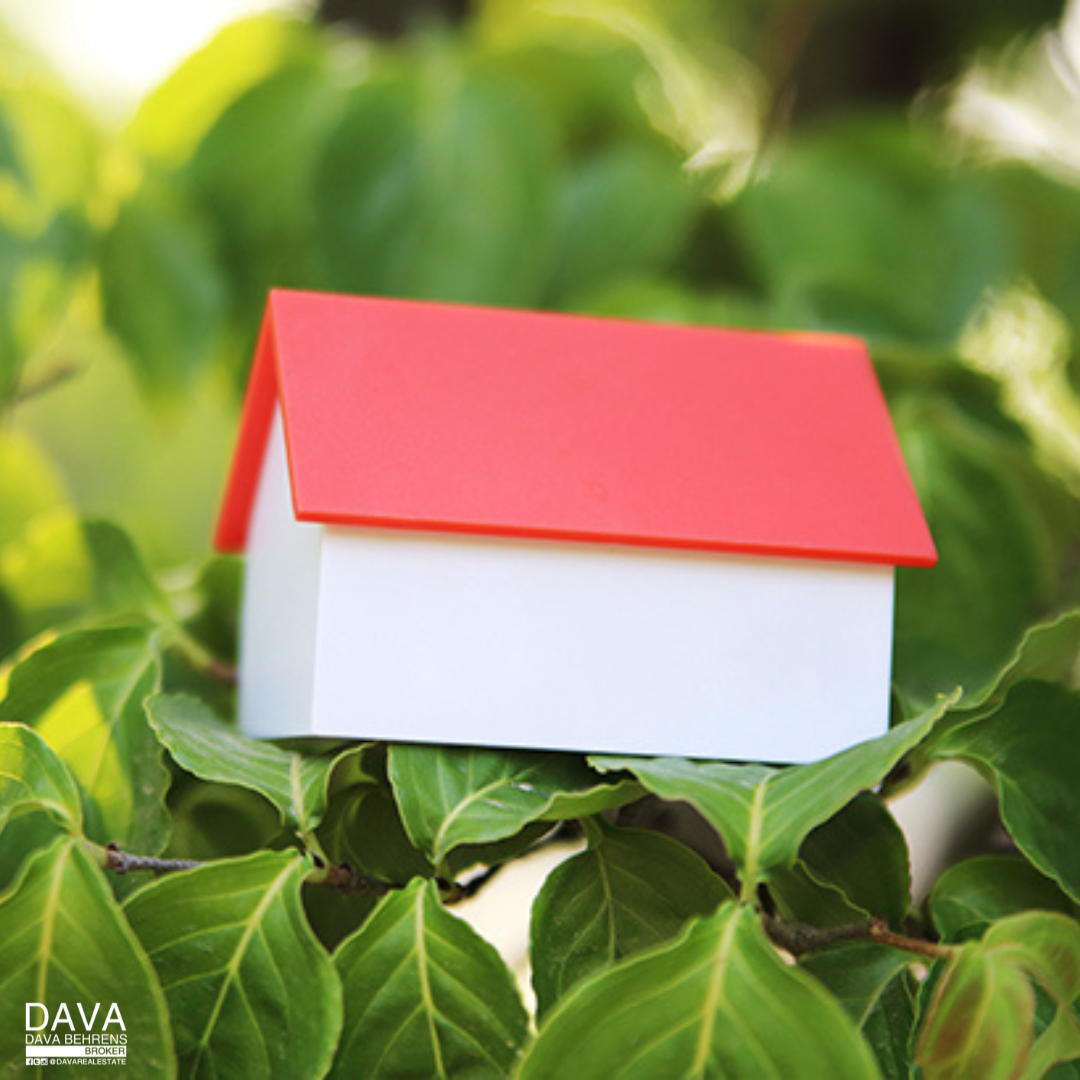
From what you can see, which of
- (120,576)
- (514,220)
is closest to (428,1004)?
(120,576)

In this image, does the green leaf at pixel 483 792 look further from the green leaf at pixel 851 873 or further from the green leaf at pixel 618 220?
the green leaf at pixel 618 220

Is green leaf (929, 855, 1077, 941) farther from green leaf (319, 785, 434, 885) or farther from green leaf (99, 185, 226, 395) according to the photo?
green leaf (99, 185, 226, 395)

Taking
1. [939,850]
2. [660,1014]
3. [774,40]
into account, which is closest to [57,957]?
[660,1014]

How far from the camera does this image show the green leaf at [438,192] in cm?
52

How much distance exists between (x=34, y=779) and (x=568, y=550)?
114 millimetres

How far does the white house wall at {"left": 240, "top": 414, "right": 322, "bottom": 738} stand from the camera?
0.28m

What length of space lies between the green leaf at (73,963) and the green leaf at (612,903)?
0.07m

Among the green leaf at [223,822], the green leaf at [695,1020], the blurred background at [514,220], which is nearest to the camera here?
the green leaf at [695,1020]

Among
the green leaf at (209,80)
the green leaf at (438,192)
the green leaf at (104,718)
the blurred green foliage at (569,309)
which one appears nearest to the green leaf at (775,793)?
the blurred green foliage at (569,309)

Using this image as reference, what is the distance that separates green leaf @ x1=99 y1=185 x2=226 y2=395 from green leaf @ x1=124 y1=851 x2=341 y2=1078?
326 millimetres

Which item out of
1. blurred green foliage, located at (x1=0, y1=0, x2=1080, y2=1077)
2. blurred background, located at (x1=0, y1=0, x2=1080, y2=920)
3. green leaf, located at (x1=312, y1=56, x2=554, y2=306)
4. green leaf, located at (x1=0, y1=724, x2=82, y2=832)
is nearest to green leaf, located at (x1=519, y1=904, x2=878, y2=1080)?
blurred green foliage, located at (x1=0, y1=0, x2=1080, y2=1077)

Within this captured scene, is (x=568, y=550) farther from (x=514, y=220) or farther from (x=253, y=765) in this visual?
(x=514, y=220)

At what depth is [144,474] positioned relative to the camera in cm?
98

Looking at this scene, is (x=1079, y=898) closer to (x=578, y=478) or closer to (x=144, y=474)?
(x=578, y=478)
